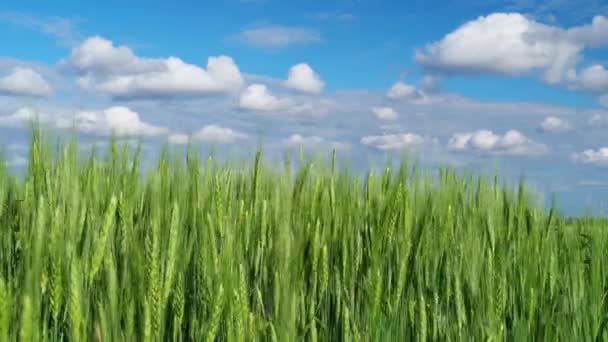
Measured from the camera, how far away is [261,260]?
6.49 ft

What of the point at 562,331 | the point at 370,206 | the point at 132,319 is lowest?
the point at 562,331

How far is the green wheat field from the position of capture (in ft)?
4.94

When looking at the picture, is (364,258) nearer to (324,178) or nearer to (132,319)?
(324,178)

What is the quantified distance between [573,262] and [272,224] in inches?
43.2

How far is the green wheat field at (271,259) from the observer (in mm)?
1506

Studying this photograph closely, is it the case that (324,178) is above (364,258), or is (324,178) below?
above

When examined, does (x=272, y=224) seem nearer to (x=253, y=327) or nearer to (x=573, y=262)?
(x=253, y=327)

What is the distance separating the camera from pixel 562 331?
2086mm

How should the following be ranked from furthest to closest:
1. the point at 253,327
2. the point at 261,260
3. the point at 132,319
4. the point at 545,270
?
the point at 545,270
the point at 261,260
the point at 253,327
the point at 132,319

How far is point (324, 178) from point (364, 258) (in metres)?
0.40

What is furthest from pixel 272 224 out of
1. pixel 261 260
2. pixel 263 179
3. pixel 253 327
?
pixel 253 327

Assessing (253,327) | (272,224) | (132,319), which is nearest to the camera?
(132,319)

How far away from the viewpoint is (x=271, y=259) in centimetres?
196

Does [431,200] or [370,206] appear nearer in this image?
[370,206]
